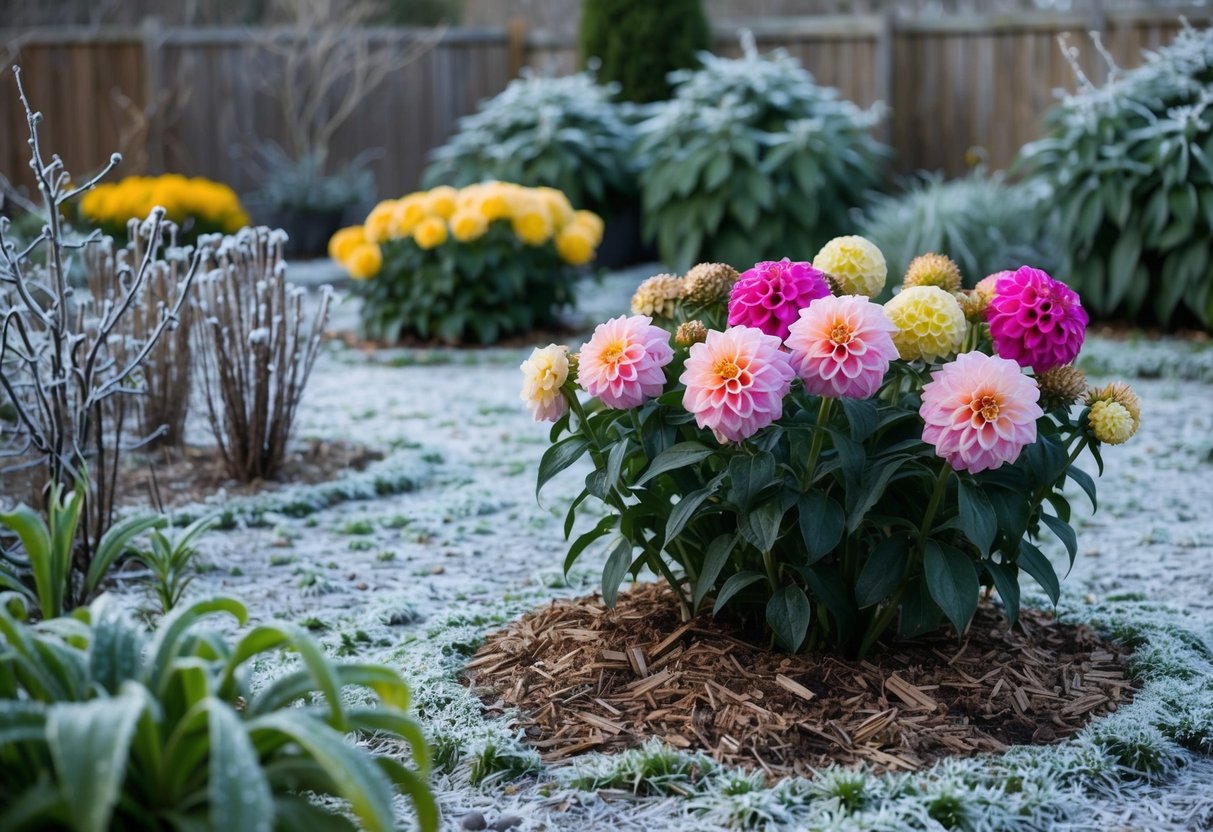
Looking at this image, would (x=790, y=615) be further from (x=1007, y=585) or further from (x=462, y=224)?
(x=462, y=224)

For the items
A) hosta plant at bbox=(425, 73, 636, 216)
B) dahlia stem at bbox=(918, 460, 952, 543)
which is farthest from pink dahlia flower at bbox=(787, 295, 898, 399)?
hosta plant at bbox=(425, 73, 636, 216)

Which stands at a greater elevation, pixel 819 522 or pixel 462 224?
pixel 462 224

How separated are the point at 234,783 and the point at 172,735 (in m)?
0.22

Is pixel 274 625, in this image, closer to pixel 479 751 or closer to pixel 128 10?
pixel 479 751

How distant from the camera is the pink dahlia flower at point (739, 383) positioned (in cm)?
197

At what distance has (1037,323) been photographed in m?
2.12

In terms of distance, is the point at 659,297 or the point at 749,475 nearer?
the point at 749,475

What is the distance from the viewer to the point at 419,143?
1144 centimetres

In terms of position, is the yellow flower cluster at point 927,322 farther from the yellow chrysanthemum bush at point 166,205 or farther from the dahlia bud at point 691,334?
the yellow chrysanthemum bush at point 166,205

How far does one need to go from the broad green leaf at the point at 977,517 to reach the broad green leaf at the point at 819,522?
21cm

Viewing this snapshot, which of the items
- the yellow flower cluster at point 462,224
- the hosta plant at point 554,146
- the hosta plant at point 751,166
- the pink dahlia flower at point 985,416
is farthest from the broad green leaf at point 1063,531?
the hosta plant at point 554,146

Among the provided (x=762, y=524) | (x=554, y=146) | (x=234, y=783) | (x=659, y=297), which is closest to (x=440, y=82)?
(x=554, y=146)

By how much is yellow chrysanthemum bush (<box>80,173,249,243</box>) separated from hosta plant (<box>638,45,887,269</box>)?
316 centimetres

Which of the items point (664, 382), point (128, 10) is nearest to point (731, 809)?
point (664, 382)
